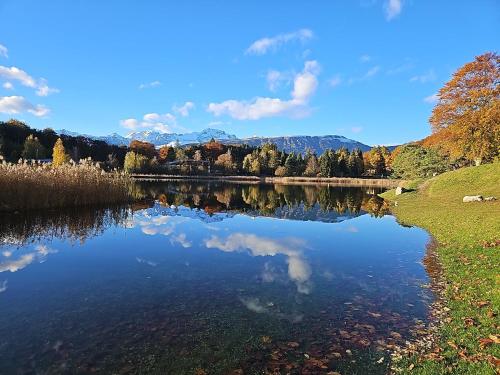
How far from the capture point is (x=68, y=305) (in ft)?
29.9

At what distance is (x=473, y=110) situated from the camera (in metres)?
44.2

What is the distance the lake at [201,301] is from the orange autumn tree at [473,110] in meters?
30.5

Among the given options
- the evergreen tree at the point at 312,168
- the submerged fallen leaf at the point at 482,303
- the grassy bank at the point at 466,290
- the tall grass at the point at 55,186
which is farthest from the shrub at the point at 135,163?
the submerged fallen leaf at the point at 482,303

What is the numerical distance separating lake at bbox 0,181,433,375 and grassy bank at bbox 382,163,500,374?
699 millimetres

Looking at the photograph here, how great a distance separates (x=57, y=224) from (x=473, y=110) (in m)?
46.0

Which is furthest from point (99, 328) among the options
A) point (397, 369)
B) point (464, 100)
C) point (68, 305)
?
point (464, 100)

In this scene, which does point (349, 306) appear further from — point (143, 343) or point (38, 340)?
point (38, 340)

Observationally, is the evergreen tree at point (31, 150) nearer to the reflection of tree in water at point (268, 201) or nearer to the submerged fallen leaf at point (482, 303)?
the reflection of tree in water at point (268, 201)

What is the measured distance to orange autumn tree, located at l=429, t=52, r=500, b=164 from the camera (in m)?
42.5

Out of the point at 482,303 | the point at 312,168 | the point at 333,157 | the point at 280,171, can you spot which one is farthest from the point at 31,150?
the point at 482,303

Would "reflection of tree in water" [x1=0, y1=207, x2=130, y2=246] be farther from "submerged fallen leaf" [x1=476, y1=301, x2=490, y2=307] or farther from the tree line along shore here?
"submerged fallen leaf" [x1=476, y1=301, x2=490, y2=307]

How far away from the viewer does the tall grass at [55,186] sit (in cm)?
2208

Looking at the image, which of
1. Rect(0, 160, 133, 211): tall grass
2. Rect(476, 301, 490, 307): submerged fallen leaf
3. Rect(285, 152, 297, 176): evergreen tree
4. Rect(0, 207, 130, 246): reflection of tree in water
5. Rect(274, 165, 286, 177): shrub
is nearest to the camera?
Rect(476, 301, 490, 307): submerged fallen leaf

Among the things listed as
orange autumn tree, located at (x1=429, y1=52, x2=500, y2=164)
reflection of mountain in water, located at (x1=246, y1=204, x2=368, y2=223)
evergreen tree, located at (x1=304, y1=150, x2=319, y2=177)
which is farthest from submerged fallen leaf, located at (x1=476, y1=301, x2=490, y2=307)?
evergreen tree, located at (x1=304, y1=150, x2=319, y2=177)
